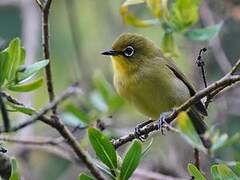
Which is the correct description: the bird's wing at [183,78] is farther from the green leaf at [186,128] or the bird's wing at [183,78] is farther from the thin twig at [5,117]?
the thin twig at [5,117]

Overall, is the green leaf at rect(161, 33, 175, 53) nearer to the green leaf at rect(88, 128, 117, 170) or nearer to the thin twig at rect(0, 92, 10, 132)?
the green leaf at rect(88, 128, 117, 170)

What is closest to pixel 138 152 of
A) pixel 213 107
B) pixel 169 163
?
pixel 169 163

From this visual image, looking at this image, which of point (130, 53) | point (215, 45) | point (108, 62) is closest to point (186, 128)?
point (130, 53)

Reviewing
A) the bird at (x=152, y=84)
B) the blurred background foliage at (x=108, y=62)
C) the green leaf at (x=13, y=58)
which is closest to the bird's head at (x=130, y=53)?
the bird at (x=152, y=84)

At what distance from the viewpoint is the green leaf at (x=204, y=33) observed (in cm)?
335

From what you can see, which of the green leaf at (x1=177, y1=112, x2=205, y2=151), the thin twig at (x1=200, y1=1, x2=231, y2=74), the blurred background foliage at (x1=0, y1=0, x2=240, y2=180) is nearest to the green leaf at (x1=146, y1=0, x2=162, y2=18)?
the blurred background foliage at (x1=0, y1=0, x2=240, y2=180)

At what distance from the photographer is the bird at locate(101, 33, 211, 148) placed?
3.90m

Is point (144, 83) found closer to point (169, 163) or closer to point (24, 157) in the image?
point (169, 163)

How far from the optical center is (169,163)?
4.75 meters

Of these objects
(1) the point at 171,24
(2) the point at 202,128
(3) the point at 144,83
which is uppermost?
(1) the point at 171,24

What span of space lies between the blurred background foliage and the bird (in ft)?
0.48

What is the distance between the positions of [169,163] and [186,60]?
1.40m

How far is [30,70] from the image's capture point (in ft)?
7.21

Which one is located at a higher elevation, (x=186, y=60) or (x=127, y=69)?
(x=127, y=69)
